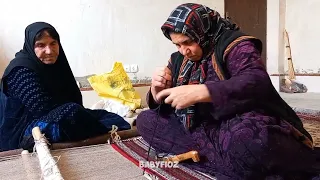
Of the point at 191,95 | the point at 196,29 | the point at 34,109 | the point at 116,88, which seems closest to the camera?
the point at 191,95

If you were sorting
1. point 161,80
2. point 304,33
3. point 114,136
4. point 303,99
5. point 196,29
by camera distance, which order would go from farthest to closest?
1. point 304,33
2. point 303,99
3. point 114,136
4. point 161,80
5. point 196,29

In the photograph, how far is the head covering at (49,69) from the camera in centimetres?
171

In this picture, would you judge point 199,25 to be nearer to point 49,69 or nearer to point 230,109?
point 230,109

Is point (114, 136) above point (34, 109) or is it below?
below

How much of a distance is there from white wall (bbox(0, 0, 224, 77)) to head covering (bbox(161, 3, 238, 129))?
211 centimetres

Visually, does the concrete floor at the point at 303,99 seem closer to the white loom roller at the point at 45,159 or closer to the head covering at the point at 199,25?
the head covering at the point at 199,25

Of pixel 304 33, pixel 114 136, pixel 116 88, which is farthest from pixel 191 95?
pixel 304 33

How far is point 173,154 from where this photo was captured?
1.48m

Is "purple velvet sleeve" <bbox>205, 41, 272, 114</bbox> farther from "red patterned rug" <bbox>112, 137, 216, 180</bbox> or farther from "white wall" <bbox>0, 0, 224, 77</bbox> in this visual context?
"white wall" <bbox>0, 0, 224, 77</bbox>

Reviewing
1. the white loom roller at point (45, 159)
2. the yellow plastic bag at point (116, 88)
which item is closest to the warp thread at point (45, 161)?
the white loom roller at point (45, 159)

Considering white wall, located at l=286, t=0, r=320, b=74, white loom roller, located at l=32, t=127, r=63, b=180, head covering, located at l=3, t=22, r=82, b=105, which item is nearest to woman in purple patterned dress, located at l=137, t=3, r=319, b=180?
white loom roller, located at l=32, t=127, r=63, b=180

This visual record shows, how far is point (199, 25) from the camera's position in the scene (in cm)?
124

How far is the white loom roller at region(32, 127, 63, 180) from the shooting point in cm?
115

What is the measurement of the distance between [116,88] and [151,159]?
61.1 inches
